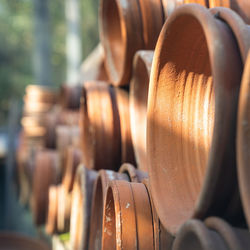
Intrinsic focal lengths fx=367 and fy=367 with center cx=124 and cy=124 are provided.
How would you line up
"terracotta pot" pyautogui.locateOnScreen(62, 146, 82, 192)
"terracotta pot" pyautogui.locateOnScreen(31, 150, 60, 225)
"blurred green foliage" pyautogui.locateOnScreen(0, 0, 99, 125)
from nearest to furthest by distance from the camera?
1. "terracotta pot" pyautogui.locateOnScreen(62, 146, 82, 192)
2. "terracotta pot" pyautogui.locateOnScreen(31, 150, 60, 225)
3. "blurred green foliage" pyautogui.locateOnScreen(0, 0, 99, 125)

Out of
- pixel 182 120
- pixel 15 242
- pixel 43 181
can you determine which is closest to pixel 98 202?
pixel 182 120

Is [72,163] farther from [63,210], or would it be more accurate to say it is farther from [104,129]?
[104,129]

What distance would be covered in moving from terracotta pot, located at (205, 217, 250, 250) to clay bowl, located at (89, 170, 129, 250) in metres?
0.59

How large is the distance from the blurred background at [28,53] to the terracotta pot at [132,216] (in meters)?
2.68

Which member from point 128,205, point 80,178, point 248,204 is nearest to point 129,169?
point 128,205

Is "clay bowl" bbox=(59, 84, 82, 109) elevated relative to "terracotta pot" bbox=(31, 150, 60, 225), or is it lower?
elevated

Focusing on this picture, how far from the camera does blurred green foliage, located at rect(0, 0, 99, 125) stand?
1429 centimetres

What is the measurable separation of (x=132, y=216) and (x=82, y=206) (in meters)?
0.51

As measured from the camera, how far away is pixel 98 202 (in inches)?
58.7

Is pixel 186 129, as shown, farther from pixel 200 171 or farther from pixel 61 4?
pixel 61 4

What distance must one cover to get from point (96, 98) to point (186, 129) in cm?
76

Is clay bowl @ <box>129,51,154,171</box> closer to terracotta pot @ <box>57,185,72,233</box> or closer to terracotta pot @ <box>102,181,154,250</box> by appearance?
terracotta pot @ <box>102,181,154,250</box>

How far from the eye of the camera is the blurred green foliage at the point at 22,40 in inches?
563

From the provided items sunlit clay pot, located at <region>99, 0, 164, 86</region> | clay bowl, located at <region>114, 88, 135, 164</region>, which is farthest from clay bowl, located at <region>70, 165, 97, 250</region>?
sunlit clay pot, located at <region>99, 0, 164, 86</region>
